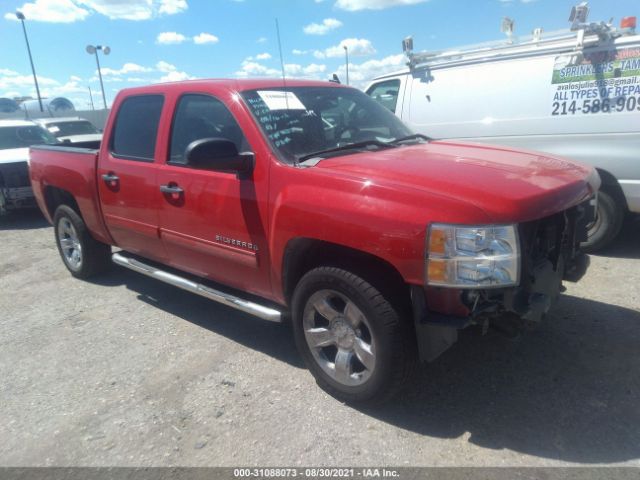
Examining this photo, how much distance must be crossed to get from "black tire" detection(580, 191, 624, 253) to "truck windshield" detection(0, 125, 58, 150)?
30.6 ft

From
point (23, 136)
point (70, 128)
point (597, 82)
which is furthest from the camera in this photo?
point (70, 128)

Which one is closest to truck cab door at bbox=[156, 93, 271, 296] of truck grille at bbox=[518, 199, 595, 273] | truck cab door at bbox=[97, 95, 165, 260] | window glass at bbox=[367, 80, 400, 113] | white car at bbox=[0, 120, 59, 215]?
truck cab door at bbox=[97, 95, 165, 260]

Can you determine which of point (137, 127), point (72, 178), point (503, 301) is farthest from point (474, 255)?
point (72, 178)

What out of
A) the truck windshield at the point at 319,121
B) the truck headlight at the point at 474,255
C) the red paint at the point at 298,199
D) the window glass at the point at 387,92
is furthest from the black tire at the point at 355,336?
the window glass at the point at 387,92

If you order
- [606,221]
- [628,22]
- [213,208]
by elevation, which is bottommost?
[606,221]

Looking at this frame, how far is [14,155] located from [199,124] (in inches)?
267

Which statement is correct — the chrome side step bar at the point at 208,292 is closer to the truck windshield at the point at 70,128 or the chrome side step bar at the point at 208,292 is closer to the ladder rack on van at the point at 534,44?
the ladder rack on van at the point at 534,44

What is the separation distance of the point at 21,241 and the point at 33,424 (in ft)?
17.6

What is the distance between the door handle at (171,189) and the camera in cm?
361

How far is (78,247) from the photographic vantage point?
5.37m

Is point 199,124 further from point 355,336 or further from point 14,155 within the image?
point 14,155

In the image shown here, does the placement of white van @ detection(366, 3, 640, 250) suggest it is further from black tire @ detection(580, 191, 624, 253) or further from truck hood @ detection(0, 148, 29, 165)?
truck hood @ detection(0, 148, 29, 165)

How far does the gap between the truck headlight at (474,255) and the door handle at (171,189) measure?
2.01 metres

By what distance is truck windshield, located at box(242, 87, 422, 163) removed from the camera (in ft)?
10.7
